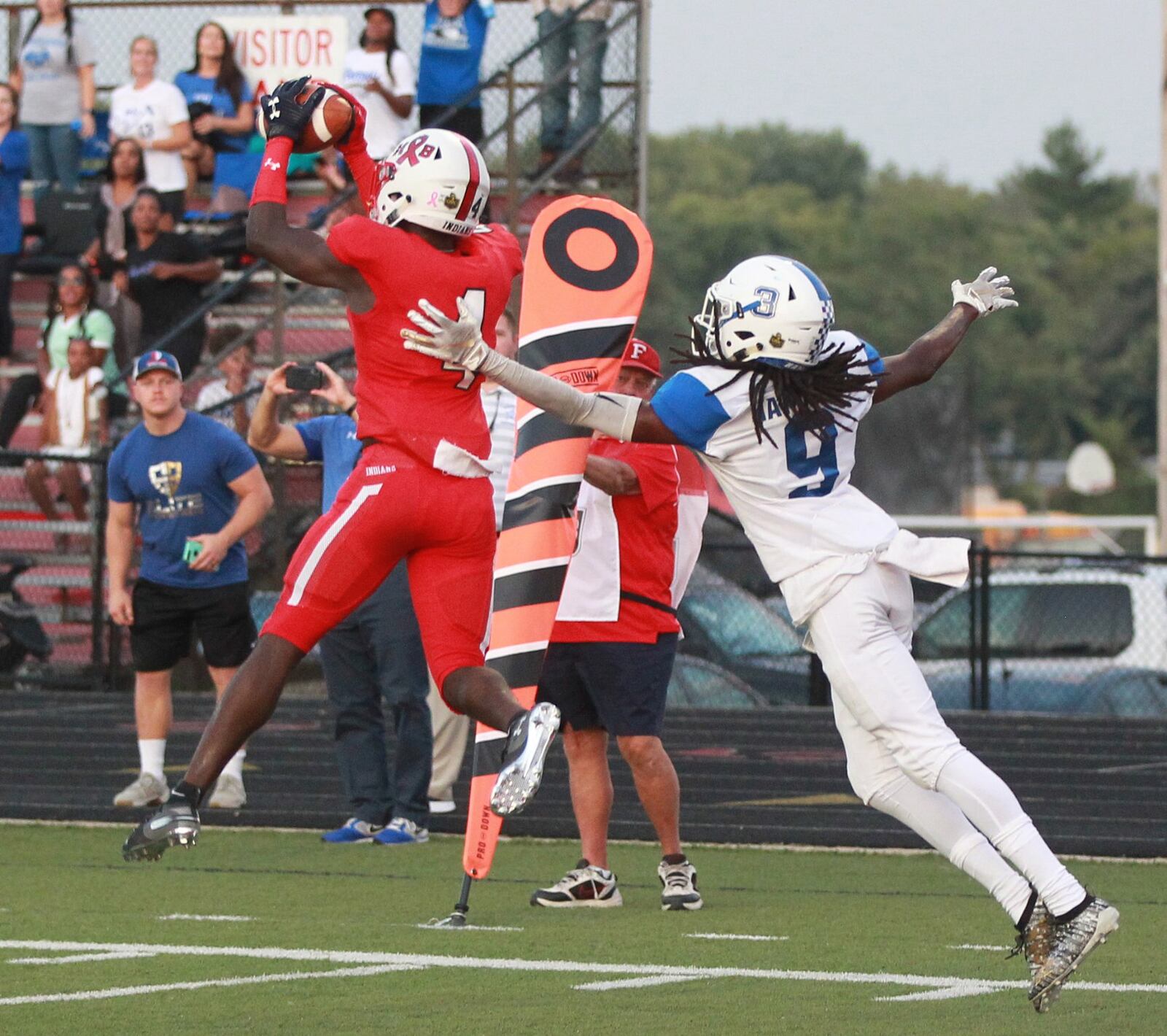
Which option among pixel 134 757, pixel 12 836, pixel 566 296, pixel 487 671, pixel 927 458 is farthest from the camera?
pixel 927 458

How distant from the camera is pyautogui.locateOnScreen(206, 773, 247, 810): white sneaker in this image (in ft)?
33.0

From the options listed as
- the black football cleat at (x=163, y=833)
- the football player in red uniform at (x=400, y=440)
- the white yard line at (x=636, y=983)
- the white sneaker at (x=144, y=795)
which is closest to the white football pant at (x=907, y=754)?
the white yard line at (x=636, y=983)

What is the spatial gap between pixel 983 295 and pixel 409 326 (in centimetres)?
183

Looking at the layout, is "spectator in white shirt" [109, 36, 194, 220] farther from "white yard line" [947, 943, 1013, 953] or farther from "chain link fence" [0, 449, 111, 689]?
"white yard line" [947, 943, 1013, 953]

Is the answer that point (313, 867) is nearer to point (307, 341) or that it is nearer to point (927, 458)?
point (307, 341)

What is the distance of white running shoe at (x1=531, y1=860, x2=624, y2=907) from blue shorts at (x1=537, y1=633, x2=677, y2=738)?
50cm

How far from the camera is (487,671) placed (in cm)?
645

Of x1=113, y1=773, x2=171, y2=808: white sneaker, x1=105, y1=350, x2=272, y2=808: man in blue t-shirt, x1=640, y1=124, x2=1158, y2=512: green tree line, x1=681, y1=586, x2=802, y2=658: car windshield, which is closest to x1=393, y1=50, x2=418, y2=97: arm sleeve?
x1=681, y1=586, x2=802, y2=658: car windshield

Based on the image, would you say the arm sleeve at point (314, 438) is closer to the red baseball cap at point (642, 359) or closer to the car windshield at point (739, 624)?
the red baseball cap at point (642, 359)

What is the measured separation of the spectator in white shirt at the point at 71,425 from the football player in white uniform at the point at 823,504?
10.6m

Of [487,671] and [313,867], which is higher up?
[487,671]

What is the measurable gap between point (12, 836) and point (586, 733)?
3.06m

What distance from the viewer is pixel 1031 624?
15.8 metres

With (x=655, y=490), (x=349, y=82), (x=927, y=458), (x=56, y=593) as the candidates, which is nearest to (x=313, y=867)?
(x=655, y=490)
